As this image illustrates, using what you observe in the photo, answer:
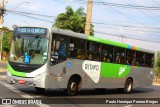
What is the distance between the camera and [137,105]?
15852 mm

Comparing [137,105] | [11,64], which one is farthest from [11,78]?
[137,105]

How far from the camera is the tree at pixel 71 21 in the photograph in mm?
51031

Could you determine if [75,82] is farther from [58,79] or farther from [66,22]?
[66,22]

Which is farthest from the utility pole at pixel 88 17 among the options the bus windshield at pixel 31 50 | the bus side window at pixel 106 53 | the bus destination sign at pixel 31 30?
the bus windshield at pixel 31 50

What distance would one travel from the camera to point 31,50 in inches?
615

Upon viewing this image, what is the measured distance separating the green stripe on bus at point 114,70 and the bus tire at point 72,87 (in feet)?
7.78

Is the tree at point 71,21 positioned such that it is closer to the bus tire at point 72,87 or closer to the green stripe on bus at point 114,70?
the green stripe on bus at point 114,70

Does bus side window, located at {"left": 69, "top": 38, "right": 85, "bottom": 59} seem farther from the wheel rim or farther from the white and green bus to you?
the wheel rim

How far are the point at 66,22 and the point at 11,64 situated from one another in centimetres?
3549

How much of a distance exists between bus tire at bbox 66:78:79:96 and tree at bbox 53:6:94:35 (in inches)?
1330

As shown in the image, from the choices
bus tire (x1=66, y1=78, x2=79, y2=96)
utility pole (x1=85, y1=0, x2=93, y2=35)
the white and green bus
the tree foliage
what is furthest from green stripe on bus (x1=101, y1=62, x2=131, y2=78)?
utility pole (x1=85, y1=0, x2=93, y2=35)

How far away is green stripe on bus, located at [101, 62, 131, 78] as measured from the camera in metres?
19.4

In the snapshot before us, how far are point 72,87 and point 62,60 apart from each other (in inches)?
61.8

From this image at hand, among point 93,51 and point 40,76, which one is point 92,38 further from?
point 40,76
